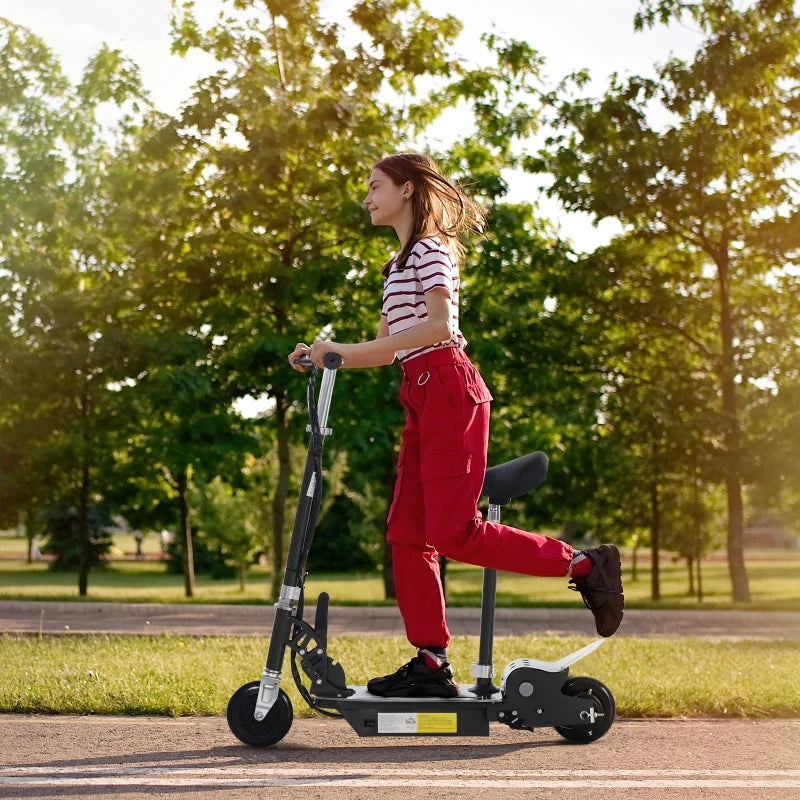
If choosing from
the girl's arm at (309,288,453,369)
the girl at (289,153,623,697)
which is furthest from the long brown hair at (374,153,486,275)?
the girl's arm at (309,288,453,369)

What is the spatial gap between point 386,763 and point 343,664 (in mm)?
2780

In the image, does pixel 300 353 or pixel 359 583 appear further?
pixel 359 583

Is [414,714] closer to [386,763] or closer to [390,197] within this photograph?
[386,763]

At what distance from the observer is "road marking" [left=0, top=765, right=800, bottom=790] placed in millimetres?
3736

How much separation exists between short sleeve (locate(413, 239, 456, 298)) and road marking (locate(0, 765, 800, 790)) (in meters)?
1.75

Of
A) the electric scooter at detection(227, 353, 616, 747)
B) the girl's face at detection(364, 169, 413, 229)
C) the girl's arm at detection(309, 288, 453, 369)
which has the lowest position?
the electric scooter at detection(227, 353, 616, 747)

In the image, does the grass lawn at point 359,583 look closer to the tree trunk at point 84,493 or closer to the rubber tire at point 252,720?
the tree trunk at point 84,493

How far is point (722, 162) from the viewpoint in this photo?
19.2m

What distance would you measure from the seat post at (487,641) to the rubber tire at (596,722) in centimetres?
30

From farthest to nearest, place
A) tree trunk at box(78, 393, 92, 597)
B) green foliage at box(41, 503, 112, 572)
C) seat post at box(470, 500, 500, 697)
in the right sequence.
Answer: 1. green foliage at box(41, 503, 112, 572)
2. tree trunk at box(78, 393, 92, 597)
3. seat post at box(470, 500, 500, 697)

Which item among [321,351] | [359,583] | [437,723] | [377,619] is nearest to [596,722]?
[437,723]

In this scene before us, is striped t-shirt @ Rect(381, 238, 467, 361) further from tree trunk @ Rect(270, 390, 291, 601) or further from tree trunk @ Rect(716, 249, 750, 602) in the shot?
tree trunk @ Rect(716, 249, 750, 602)

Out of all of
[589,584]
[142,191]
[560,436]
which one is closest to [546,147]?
[560,436]

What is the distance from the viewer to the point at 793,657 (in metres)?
7.86
